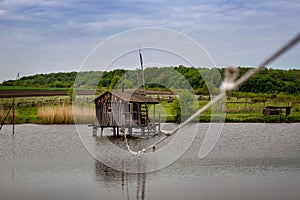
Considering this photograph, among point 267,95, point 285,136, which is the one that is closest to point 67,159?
point 285,136

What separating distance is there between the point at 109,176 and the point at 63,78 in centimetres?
3146

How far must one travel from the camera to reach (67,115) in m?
17.2

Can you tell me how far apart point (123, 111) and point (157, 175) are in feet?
18.1

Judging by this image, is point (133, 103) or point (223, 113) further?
point (223, 113)

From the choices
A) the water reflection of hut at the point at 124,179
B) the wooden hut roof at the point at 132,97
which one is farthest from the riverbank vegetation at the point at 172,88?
the water reflection of hut at the point at 124,179

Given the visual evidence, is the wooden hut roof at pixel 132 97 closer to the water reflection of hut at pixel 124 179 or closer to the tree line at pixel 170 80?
the tree line at pixel 170 80

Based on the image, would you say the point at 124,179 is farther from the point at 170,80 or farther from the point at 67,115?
the point at 67,115

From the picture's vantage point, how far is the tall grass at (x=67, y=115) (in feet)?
53.7

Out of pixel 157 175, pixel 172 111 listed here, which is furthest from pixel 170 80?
pixel 172 111

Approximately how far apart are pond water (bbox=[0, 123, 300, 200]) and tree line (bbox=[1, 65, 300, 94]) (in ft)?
5.15

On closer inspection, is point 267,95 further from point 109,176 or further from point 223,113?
point 109,176

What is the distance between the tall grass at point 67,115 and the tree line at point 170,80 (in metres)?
0.92

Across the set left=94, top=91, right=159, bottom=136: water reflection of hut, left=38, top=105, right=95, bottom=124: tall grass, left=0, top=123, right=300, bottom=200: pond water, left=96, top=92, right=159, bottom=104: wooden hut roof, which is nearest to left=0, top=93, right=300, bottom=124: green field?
left=38, top=105, right=95, bottom=124: tall grass

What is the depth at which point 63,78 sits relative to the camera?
Answer: 126 ft
